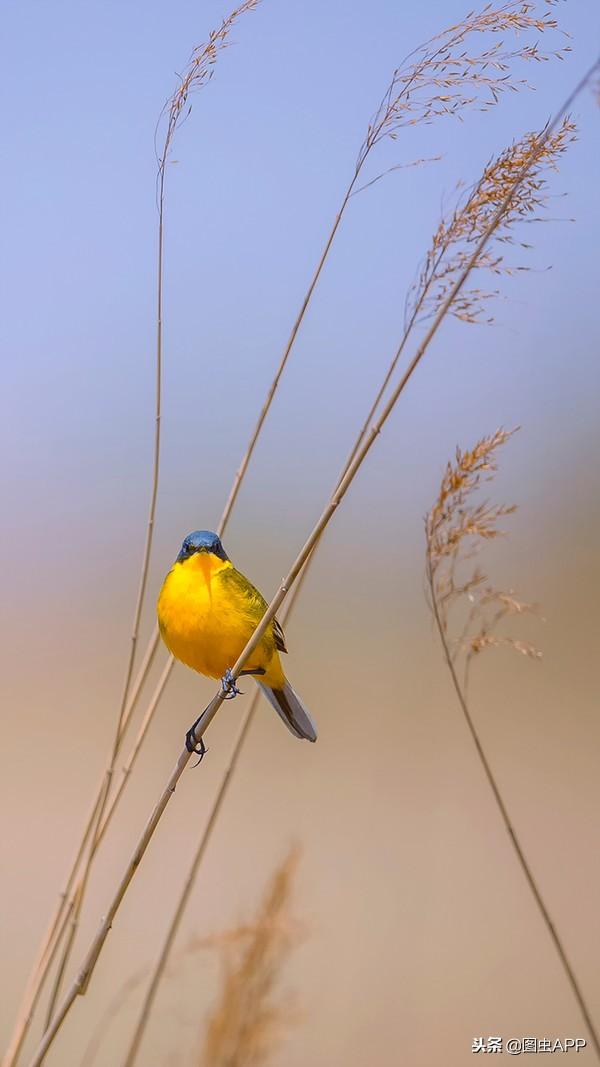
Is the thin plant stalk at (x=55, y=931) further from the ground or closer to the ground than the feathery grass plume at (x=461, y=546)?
closer to the ground

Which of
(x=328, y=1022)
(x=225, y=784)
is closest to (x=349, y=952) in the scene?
(x=328, y=1022)

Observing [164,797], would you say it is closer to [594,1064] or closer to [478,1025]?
[594,1064]


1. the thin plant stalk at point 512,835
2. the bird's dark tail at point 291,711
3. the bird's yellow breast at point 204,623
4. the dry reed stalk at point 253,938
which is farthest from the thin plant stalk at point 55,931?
the thin plant stalk at point 512,835

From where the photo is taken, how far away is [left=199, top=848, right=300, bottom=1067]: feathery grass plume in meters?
2.04

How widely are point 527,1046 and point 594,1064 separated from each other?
157 centimetres

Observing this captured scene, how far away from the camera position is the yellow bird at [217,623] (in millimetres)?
2199

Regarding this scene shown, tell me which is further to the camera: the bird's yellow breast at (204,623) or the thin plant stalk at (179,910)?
the bird's yellow breast at (204,623)

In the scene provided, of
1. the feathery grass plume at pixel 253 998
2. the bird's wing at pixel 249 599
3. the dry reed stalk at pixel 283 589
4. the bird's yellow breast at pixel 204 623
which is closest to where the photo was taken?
the dry reed stalk at pixel 283 589

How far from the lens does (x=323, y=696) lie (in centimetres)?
834

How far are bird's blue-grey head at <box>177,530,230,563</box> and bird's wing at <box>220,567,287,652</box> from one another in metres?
0.05

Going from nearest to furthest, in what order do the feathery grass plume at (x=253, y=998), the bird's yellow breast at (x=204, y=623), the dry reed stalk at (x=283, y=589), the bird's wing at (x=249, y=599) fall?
1. the dry reed stalk at (x=283, y=589)
2. the feathery grass plume at (x=253, y=998)
3. the bird's yellow breast at (x=204, y=623)
4. the bird's wing at (x=249, y=599)

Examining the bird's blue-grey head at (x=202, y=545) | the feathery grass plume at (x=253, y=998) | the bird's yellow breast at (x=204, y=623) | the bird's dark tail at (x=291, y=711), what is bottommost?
the feathery grass plume at (x=253, y=998)

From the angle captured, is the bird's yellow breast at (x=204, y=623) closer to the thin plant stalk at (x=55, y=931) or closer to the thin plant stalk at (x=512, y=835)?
the thin plant stalk at (x=55, y=931)

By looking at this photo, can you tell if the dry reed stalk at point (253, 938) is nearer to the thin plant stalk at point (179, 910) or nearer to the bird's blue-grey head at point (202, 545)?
the thin plant stalk at point (179, 910)
